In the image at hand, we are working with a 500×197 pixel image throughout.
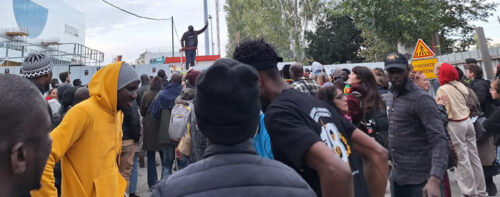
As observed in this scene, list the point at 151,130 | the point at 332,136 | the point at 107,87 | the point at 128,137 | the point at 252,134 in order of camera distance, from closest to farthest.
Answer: the point at 252,134 < the point at 332,136 < the point at 107,87 < the point at 128,137 < the point at 151,130

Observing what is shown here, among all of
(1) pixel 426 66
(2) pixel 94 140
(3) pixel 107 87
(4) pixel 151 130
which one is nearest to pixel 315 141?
(2) pixel 94 140

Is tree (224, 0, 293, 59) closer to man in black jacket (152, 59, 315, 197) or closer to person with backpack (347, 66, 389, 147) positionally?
person with backpack (347, 66, 389, 147)

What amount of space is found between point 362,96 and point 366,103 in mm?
101

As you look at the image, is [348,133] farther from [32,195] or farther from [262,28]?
[262,28]

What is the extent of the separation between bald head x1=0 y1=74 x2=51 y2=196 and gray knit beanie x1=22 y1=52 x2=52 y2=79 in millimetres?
2171

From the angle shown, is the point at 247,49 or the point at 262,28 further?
the point at 262,28

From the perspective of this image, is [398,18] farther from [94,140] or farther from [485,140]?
[94,140]

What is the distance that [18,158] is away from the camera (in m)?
1.05

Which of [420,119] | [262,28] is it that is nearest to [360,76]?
[420,119]

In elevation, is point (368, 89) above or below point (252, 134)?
above

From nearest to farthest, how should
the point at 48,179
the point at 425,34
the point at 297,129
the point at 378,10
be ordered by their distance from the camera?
the point at 297,129 < the point at 48,179 < the point at 378,10 < the point at 425,34

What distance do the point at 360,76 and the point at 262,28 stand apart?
91.7 ft

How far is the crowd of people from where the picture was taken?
3.82ft

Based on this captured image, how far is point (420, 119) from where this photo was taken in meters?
3.05
